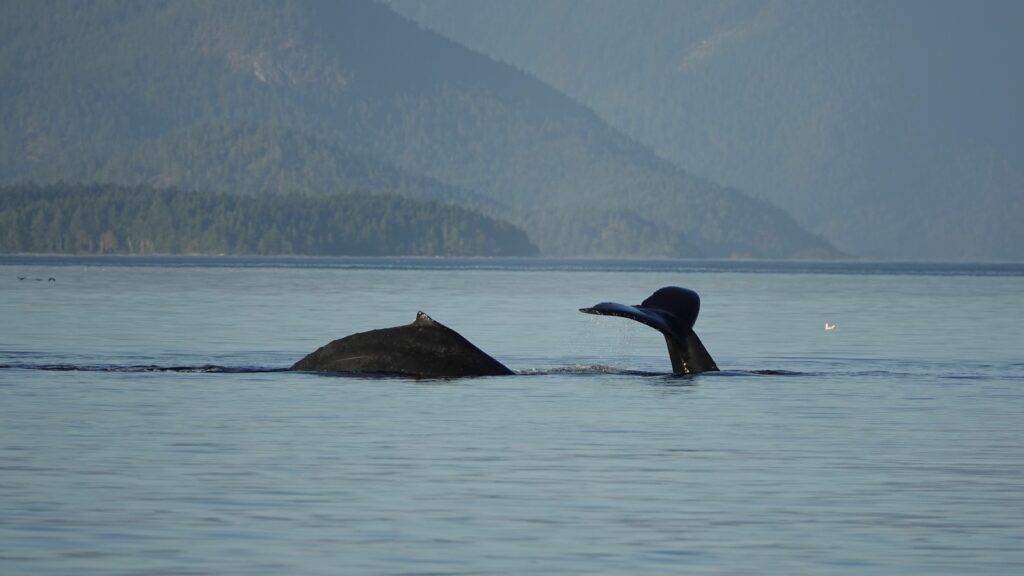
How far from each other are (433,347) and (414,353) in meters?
0.37

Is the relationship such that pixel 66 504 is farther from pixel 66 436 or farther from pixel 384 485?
pixel 66 436

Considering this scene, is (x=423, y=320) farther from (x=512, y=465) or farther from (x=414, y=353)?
(x=512, y=465)

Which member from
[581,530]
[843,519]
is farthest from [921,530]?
[581,530]

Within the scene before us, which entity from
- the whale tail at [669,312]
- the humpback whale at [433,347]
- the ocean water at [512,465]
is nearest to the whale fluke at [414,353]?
the humpback whale at [433,347]

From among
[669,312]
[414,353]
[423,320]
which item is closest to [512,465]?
[423,320]

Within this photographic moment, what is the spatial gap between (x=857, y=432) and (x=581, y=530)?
11263mm

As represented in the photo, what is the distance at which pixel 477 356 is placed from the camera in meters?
39.8

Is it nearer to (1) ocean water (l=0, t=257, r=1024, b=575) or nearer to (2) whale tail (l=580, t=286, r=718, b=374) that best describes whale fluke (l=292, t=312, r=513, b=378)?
(1) ocean water (l=0, t=257, r=1024, b=575)

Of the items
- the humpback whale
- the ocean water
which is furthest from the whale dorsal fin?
the ocean water

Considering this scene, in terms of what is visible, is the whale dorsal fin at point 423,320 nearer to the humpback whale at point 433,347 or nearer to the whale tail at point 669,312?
the humpback whale at point 433,347

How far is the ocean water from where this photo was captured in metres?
21.0

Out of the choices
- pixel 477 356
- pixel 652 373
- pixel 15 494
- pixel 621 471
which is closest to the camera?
pixel 15 494

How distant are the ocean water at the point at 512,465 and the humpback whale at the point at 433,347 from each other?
517 millimetres

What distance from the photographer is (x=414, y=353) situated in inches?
1532
